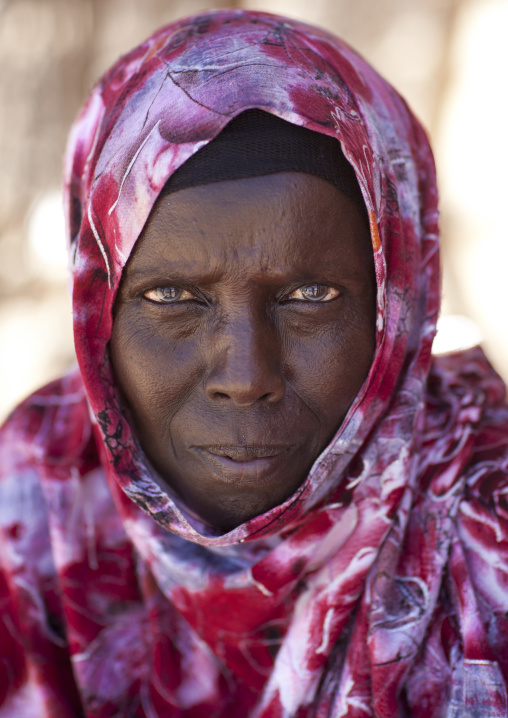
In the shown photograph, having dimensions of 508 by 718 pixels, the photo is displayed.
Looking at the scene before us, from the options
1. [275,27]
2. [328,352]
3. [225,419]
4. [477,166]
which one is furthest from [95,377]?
[477,166]

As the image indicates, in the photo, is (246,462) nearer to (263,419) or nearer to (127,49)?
(263,419)

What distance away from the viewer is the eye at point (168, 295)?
3.97 ft

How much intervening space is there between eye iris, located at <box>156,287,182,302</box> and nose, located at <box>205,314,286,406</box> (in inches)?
4.1

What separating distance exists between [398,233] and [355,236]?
14 cm

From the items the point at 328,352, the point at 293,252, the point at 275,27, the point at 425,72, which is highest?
the point at 425,72

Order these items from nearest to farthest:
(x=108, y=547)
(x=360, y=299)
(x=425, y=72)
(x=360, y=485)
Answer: (x=360, y=299), (x=360, y=485), (x=108, y=547), (x=425, y=72)

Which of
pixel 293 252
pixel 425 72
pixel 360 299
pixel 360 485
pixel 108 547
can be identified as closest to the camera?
pixel 293 252

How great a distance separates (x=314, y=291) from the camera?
1.21 metres

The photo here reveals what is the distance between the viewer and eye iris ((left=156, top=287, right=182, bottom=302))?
47.7 inches

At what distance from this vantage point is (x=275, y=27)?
1300mm

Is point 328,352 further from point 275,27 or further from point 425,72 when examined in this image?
point 425,72

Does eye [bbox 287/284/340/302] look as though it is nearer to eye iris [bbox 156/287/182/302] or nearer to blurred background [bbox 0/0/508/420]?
eye iris [bbox 156/287/182/302]

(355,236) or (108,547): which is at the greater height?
(355,236)

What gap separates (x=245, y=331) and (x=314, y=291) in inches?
6.1
